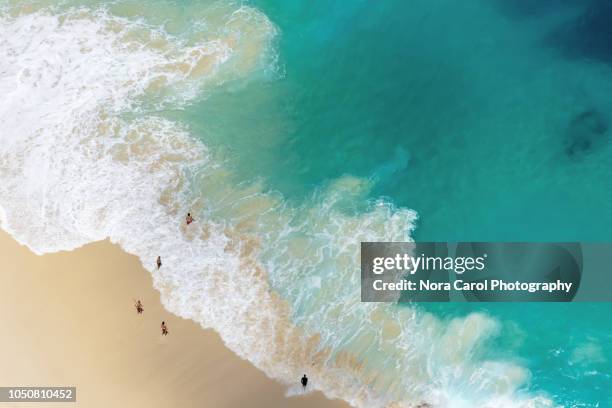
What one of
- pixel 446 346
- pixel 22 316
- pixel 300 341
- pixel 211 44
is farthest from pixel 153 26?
pixel 446 346

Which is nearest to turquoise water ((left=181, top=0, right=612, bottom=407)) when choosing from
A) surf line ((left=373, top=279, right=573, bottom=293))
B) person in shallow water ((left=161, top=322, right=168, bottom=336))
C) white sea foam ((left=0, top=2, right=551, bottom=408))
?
surf line ((left=373, top=279, right=573, bottom=293))

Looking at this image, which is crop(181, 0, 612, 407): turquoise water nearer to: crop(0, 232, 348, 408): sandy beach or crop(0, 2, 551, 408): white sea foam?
crop(0, 2, 551, 408): white sea foam

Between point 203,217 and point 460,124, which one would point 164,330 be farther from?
point 460,124

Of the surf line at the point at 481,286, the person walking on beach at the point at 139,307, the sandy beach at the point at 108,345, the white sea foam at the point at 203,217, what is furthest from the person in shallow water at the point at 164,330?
the surf line at the point at 481,286

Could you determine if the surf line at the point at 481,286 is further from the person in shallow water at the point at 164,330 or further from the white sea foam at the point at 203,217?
the person in shallow water at the point at 164,330

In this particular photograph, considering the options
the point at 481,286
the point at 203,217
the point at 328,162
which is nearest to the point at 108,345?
the point at 203,217

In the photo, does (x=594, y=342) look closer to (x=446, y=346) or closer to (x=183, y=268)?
(x=446, y=346)

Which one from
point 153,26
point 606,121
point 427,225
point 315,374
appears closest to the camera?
point 315,374
